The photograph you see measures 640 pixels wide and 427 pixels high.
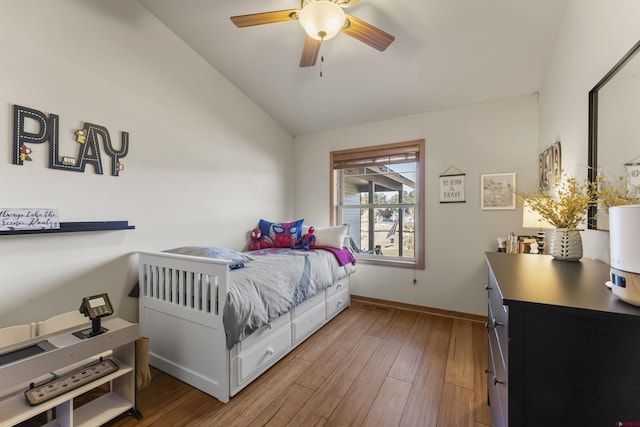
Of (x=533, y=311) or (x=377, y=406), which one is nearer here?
(x=533, y=311)

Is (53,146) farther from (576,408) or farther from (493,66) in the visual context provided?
(493,66)

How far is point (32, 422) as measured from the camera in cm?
Result: 149

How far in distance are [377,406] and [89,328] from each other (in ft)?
5.72

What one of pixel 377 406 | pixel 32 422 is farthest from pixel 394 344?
pixel 32 422

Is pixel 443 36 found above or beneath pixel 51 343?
above

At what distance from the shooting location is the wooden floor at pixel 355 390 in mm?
1513

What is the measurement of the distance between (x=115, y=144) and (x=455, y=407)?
2.90 meters

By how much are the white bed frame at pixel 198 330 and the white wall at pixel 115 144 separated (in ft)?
1.07

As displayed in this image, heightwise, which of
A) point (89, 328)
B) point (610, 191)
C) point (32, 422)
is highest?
point (610, 191)

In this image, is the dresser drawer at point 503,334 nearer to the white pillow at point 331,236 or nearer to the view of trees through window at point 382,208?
the white pillow at point 331,236

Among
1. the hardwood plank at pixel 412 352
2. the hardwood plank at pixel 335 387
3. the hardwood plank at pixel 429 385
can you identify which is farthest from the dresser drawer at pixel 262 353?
the hardwood plank at pixel 429 385

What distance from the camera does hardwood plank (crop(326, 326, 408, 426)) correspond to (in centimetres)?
153

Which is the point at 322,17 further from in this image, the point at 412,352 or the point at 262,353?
the point at 412,352

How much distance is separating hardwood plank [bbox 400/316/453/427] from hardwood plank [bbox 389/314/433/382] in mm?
41
